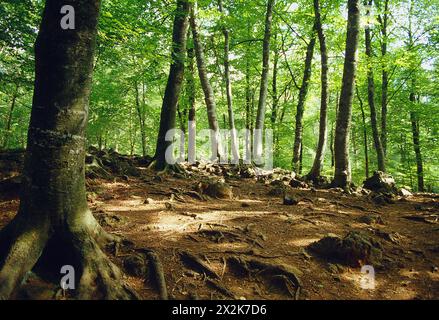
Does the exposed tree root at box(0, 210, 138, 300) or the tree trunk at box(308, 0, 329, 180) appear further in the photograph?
the tree trunk at box(308, 0, 329, 180)

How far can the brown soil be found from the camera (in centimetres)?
399

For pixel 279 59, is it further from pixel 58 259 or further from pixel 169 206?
pixel 58 259

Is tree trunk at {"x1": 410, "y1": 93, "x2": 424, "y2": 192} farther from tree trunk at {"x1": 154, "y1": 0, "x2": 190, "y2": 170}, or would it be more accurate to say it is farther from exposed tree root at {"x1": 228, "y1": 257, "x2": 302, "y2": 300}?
exposed tree root at {"x1": 228, "y1": 257, "x2": 302, "y2": 300}

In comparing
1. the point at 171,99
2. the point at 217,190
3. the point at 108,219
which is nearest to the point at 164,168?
the point at 171,99

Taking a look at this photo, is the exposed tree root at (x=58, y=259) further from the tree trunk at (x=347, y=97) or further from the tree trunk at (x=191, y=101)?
the tree trunk at (x=191, y=101)

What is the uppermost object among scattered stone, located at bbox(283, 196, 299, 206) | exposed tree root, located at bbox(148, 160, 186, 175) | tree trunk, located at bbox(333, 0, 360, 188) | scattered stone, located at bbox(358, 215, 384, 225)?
tree trunk, located at bbox(333, 0, 360, 188)

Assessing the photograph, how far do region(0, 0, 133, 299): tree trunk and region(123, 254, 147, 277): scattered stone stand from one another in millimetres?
334

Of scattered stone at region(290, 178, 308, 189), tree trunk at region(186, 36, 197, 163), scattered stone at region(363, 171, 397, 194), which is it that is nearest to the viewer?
scattered stone at region(363, 171, 397, 194)

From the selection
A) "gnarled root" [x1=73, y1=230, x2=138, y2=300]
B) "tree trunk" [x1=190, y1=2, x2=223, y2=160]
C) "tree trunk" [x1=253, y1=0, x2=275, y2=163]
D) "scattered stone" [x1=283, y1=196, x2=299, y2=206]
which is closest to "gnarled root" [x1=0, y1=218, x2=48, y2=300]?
"gnarled root" [x1=73, y1=230, x2=138, y2=300]

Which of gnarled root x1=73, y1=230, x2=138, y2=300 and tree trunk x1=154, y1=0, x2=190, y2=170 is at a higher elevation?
tree trunk x1=154, y1=0, x2=190, y2=170

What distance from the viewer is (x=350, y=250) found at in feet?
15.6

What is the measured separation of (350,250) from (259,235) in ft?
5.18

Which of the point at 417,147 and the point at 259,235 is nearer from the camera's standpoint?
the point at 259,235
